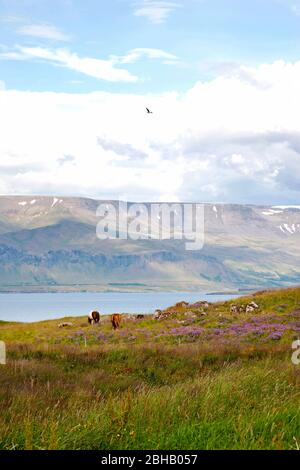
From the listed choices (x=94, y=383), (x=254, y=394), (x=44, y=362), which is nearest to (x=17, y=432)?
(x=254, y=394)

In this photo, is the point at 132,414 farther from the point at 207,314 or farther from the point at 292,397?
the point at 207,314

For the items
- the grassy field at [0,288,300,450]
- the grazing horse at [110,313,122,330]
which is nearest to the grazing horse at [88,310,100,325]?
the grazing horse at [110,313,122,330]

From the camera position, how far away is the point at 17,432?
9.88 m

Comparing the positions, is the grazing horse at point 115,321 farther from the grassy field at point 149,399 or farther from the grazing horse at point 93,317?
the grassy field at point 149,399

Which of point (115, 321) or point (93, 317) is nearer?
point (115, 321)

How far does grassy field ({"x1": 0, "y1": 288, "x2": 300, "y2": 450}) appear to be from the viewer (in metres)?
9.84

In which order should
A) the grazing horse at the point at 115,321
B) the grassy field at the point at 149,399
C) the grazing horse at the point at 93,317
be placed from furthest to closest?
the grazing horse at the point at 93,317 < the grazing horse at the point at 115,321 < the grassy field at the point at 149,399

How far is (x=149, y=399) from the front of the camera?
474 inches

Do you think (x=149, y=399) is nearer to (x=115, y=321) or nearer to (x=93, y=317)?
(x=115, y=321)

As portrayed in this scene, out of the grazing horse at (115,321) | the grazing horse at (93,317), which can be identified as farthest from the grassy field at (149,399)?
the grazing horse at (93,317)

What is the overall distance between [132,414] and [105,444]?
1.08 meters

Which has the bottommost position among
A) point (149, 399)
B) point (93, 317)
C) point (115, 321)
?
point (93, 317)

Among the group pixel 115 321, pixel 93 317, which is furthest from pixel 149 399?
pixel 93 317

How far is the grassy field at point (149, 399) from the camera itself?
9.84 metres
